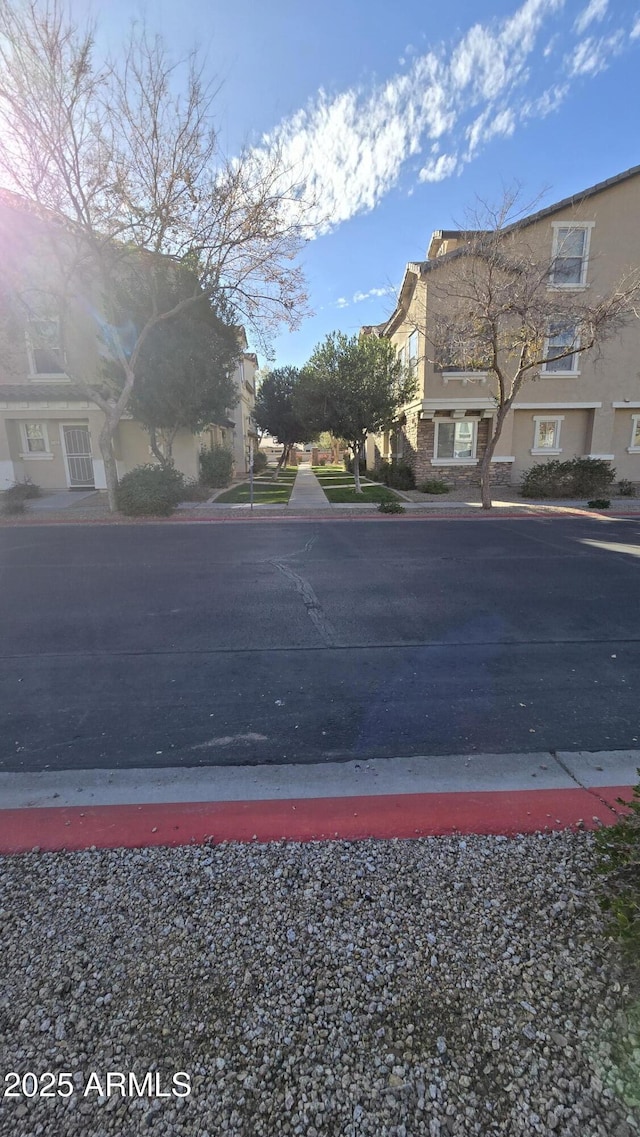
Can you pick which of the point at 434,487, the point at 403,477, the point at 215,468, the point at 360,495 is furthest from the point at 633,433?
the point at 215,468

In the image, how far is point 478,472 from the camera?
20.7 m

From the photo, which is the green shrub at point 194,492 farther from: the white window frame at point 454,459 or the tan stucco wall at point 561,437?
the tan stucco wall at point 561,437

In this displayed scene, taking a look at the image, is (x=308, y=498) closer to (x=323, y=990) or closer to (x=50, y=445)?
(x=50, y=445)

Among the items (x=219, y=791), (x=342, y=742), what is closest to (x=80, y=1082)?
(x=219, y=791)

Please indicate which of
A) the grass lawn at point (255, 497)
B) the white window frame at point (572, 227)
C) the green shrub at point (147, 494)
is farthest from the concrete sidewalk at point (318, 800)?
the white window frame at point (572, 227)

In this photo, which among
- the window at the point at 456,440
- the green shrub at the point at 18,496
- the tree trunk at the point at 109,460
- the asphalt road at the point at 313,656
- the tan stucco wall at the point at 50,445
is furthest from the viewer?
the window at the point at 456,440

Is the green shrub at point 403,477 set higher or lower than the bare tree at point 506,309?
lower

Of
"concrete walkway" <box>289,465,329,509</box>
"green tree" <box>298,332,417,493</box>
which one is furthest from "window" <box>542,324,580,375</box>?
"concrete walkway" <box>289,465,329,509</box>

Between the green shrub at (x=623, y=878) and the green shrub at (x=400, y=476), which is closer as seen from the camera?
the green shrub at (x=623, y=878)

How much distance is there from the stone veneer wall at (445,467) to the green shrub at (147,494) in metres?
9.43

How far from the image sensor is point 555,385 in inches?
776

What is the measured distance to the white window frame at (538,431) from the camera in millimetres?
20391

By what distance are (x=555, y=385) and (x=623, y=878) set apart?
20.8 m

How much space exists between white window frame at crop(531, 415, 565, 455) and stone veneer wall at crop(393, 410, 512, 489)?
1.30 meters
